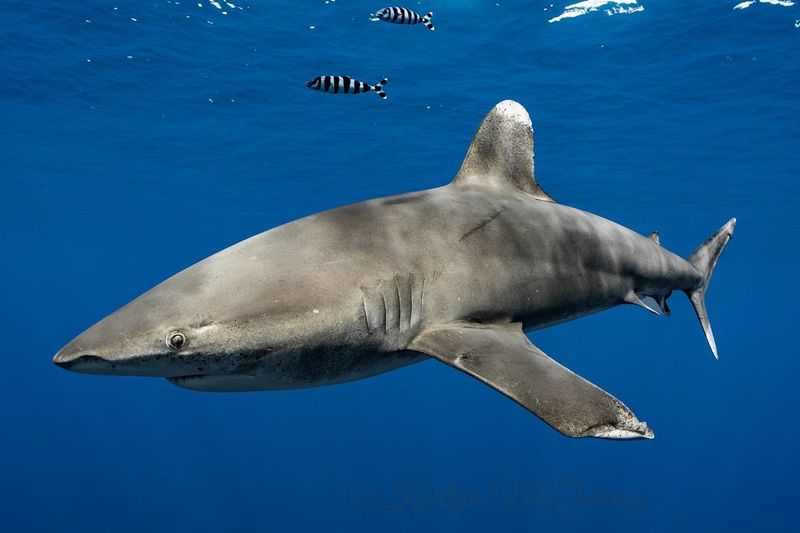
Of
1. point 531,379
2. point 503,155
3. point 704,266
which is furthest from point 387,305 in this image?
point 704,266

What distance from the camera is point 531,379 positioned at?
2719 mm

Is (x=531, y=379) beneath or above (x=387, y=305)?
beneath

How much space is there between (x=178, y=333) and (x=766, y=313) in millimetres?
111212

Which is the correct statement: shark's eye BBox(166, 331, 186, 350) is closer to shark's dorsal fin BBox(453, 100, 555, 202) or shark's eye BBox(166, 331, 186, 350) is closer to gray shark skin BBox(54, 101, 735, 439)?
gray shark skin BBox(54, 101, 735, 439)

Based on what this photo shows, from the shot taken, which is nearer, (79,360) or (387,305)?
(79,360)

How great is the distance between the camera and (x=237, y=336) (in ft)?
8.58

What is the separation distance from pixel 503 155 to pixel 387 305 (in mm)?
2131

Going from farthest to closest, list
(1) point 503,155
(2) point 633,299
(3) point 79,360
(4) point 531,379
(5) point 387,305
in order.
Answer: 1. (2) point 633,299
2. (1) point 503,155
3. (5) point 387,305
4. (4) point 531,379
5. (3) point 79,360

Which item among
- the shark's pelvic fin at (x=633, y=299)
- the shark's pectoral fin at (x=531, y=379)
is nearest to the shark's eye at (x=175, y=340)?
the shark's pectoral fin at (x=531, y=379)

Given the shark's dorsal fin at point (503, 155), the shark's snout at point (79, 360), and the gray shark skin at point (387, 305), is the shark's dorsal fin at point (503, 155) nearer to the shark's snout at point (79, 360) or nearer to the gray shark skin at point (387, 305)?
the gray shark skin at point (387, 305)

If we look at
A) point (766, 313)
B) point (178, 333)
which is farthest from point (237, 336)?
point (766, 313)

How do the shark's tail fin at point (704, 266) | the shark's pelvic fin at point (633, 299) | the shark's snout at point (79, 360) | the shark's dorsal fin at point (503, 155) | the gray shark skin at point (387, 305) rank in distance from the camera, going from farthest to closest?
the shark's tail fin at point (704, 266) < the shark's pelvic fin at point (633, 299) < the shark's dorsal fin at point (503, 155) < the gray shark skin at point (387, 305) < the shark's snout at point (79, 360)

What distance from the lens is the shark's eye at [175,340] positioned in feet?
8.19

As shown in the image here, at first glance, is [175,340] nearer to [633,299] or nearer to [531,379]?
[531,379]
